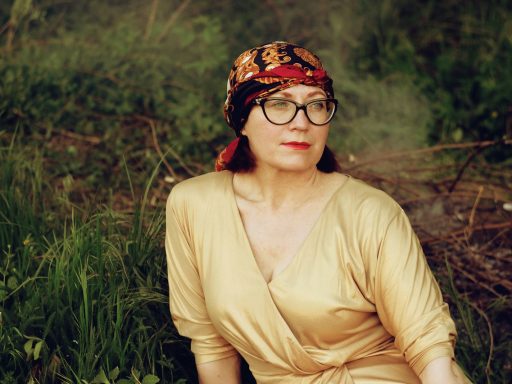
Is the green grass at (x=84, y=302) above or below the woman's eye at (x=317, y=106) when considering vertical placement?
below

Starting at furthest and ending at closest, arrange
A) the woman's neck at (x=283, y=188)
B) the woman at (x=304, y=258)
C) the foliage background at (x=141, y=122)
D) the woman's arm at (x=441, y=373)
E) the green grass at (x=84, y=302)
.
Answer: the foliage background at (x=141, y=122) → the green grass at (x=84, y=302) → the woman's neck at (x=283, y=188) → the woman at (x=304, y=258) → the woman's arm at (x=441, y=373)

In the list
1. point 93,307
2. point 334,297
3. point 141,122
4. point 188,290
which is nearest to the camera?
point 334,297

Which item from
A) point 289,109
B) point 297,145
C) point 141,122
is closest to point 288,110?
point 289,109

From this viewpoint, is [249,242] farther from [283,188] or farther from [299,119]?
[299,119]

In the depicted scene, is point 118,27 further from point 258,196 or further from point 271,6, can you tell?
point 258,196

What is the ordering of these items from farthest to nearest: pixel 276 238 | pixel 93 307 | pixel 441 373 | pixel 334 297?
1. pixel 93 307
2. pixel 276 238
3. pixel 334 297
4. pixel 441 373

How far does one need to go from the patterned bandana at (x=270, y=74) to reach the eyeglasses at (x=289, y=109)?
3cm

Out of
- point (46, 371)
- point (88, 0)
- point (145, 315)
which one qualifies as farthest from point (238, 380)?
point (88, 0)

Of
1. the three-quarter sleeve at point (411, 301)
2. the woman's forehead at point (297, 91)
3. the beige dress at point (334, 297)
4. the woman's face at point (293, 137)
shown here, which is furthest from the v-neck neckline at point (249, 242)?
the woman's forehead at point (297, 91)

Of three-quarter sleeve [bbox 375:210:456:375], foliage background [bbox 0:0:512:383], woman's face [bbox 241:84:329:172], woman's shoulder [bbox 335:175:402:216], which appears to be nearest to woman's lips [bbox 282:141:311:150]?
woman's face [bbox 241:84:329:172]

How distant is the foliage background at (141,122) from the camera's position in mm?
3139

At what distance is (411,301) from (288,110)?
69 centimetres

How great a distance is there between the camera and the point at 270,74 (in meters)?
2.74

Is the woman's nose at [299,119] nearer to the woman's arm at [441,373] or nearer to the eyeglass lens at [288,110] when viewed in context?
the eyeglass lens at [288,110]
